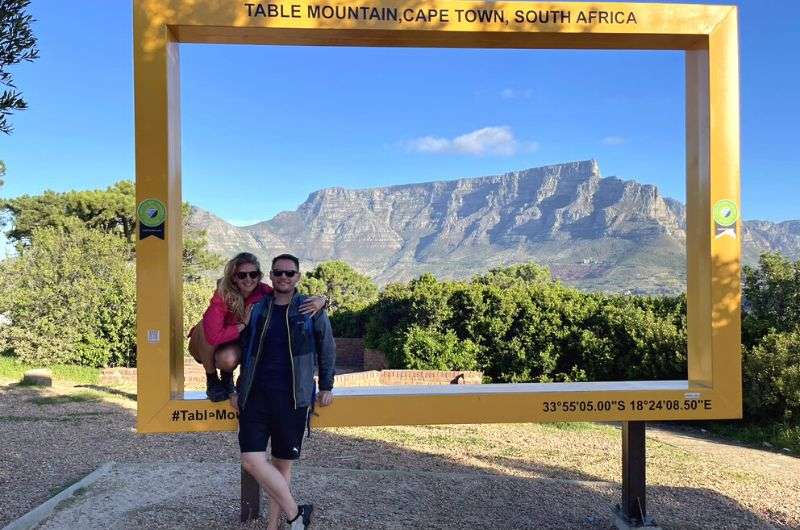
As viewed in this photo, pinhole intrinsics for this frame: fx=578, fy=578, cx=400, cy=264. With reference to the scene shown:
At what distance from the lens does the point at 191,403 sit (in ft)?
12.6

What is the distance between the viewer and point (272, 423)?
3439mm

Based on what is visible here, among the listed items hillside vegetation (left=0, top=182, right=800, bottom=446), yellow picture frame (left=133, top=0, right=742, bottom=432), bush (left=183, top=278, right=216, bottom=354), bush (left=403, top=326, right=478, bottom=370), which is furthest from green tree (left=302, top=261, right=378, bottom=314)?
yellow picture frame (left=133, top=0, right=742, bottom=432)

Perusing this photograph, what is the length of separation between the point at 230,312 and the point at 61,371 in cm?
1381

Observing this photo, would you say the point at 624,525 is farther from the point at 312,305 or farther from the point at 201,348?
the point at 201,348

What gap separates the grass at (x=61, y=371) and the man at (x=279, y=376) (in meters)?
11.6

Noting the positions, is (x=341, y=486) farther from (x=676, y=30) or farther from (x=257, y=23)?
(x=676, y=30)

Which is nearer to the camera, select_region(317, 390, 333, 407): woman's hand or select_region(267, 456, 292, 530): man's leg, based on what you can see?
select_region(267, 456, 292, 530): man's leg

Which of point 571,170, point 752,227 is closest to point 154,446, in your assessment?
point 752,227

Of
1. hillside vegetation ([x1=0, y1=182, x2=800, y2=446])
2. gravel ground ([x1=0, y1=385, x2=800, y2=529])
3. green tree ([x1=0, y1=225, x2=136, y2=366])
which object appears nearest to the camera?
gravel ground ([x1=0, y1=385, x2=800, y2=529])

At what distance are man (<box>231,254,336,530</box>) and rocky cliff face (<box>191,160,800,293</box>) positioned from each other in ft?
88.2

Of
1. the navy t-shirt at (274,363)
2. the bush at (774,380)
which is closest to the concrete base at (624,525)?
the navy t-shirt at (274,363)

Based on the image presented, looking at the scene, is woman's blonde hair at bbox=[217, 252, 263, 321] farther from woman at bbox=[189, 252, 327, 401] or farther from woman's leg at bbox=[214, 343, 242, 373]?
woman's leg at bbox=[214, 343, 242, 373]

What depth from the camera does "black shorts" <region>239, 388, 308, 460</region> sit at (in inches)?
133

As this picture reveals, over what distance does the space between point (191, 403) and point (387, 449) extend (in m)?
3.95
